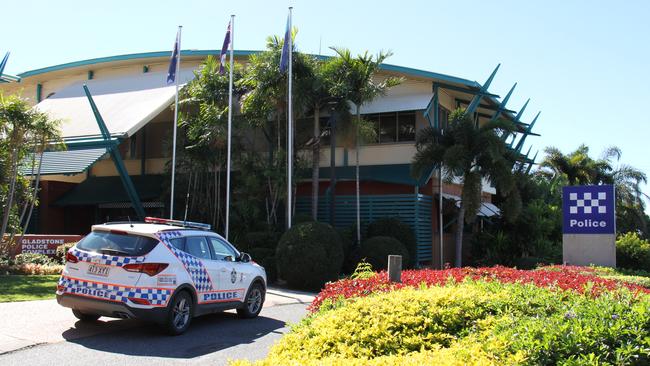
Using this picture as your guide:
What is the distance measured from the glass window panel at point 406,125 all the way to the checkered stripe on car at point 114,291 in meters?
15.1

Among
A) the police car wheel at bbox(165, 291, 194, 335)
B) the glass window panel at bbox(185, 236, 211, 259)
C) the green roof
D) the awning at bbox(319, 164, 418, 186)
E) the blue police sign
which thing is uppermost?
the green roof

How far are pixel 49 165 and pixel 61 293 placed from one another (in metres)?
12.8

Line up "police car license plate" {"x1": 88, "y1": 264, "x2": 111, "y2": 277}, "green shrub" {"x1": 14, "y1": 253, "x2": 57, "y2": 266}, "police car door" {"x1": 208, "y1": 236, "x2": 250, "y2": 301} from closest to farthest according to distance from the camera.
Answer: "police car license plate" {"x1": 88, "y1": 264, "x2": 111, "y2": 277} → "police car door" {"x1": 208, "y1": 236, "x2": 250, "y2": 301} → "green shrub" {"x1": 14, "y1": 253, "x2": 57, "y2": 266}

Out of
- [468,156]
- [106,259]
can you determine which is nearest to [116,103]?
[468,156]

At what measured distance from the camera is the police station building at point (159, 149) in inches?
814

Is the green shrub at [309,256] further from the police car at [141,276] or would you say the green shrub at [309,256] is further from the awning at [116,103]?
the awning at [116,103]

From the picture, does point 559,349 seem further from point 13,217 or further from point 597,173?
point 597,173

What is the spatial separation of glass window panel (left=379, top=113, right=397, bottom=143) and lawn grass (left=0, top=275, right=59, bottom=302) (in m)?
12.2

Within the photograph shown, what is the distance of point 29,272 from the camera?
15.8 m

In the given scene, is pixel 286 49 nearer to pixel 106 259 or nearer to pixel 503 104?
pixel 503 104

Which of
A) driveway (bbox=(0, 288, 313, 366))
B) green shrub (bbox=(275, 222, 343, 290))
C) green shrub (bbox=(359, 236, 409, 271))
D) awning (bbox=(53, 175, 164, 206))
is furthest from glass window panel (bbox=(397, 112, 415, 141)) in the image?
driveway (bbox=(0, 288, 313, 366))

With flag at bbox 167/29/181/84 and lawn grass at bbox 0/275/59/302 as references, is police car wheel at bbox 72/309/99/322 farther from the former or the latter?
flag at bbox 167/29/181/84

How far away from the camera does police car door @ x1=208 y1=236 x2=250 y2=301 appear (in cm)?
1010

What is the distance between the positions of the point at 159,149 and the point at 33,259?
32.6 ft
